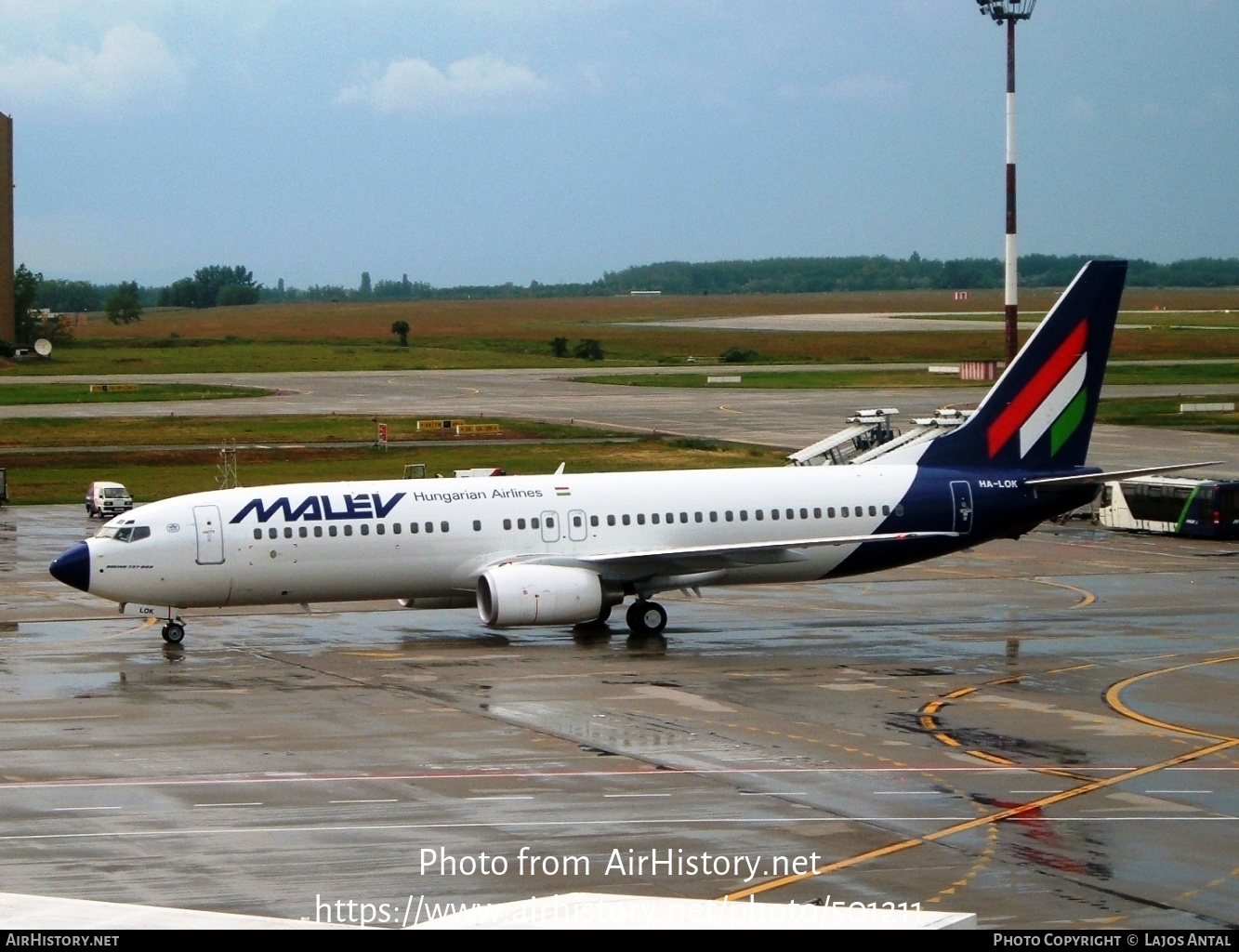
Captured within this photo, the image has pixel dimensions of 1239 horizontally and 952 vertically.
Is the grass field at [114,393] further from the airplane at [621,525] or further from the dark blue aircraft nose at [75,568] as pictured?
the dark blue aircraft nose at [75,568]

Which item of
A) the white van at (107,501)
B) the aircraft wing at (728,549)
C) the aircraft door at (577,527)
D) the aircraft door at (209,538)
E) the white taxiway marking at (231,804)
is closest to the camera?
the white taxiway marking at (231,804)

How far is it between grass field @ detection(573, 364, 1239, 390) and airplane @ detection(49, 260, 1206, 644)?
82.6m

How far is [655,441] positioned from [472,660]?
175 feet

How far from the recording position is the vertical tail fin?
47281 mm

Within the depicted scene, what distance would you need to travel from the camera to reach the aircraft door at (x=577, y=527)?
4459 cm

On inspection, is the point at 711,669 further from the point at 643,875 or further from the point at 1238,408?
the point at 1238,408

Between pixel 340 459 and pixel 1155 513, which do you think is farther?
pixel 340 459

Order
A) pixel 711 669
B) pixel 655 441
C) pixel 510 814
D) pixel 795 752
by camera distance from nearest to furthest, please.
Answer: pixel 510 814
pixel 795 752
pixel 711 669
pixel 655 441

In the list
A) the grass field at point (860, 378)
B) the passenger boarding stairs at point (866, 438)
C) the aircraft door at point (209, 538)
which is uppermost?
the grass field at point (860, 378)

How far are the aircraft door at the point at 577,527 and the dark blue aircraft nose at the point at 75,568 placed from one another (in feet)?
38.2

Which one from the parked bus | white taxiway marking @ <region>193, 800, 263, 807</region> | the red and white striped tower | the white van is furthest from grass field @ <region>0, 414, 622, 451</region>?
white taxiway marking @ <region>193, 800, 263, 807</region>

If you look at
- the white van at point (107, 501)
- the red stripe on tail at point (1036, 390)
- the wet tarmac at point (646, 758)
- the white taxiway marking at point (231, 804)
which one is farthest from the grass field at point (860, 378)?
the white taxiway marking at point (231, 804)

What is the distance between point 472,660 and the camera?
4072cm
